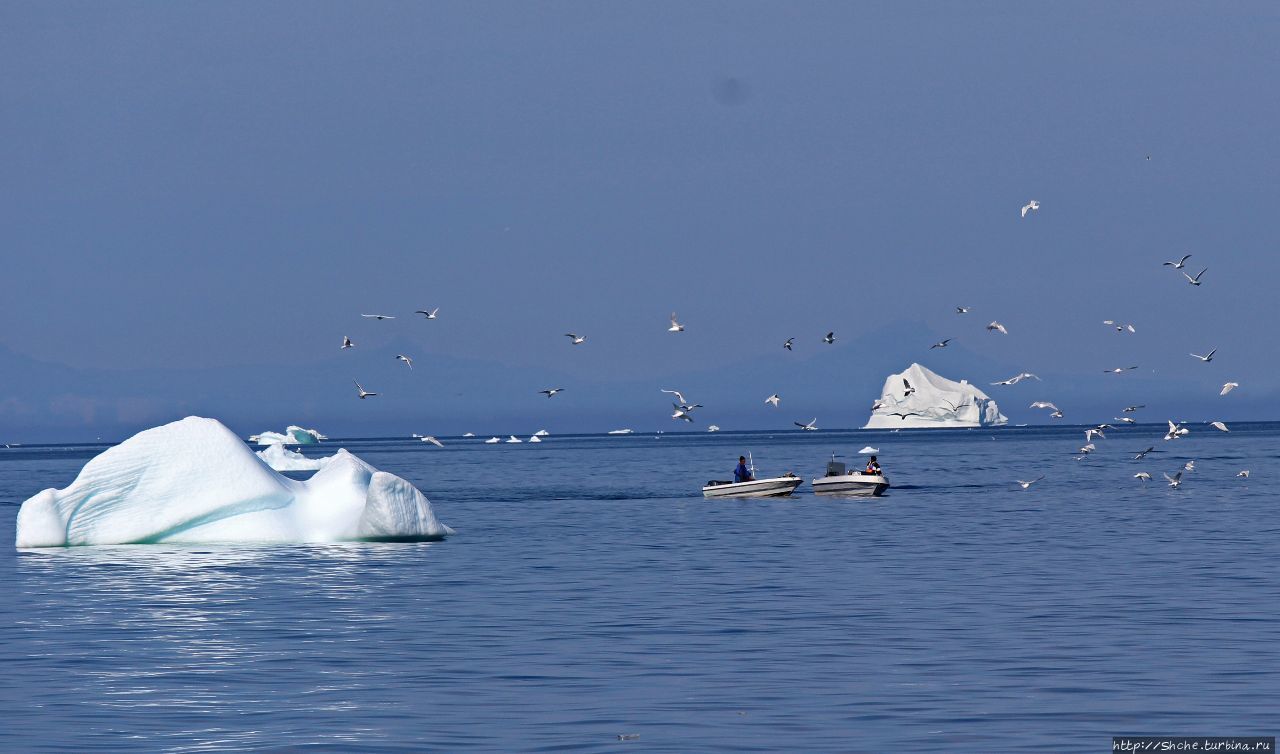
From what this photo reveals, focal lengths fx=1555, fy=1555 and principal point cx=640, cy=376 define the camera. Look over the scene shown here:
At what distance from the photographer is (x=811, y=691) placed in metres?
20.5

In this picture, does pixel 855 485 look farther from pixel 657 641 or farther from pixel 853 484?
pixel 657 641

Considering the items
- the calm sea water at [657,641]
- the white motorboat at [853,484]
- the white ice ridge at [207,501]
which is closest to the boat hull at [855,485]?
the white motorboat at [853,484]

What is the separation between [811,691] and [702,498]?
64.7 metres

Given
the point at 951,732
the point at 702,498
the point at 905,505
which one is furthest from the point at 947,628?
the point at 702,498

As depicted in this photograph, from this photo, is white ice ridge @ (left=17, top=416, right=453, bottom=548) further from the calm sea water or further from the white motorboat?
the white motorboat

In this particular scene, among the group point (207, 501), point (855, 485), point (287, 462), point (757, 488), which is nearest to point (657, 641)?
point (207, 501)

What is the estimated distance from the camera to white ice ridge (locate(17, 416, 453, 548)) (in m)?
45.9

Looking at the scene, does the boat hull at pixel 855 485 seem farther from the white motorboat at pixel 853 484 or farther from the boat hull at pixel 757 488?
the boat hull at pixel 757 488

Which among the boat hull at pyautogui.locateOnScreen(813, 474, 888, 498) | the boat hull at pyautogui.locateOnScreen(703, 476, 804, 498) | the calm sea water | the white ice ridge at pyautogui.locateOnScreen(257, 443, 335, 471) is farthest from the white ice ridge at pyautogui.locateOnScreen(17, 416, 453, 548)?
the white ice ridge at pyautogui.locateOnScreen(257, 443, 335, 471)

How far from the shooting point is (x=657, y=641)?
84.5 feet

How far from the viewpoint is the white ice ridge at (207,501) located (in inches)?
1807

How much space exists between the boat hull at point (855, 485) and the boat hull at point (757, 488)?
2.09 m

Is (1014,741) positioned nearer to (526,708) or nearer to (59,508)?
(526,708)

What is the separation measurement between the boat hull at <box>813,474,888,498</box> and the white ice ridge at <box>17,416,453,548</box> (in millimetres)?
35105
